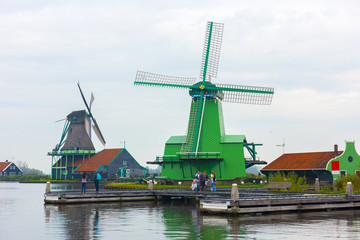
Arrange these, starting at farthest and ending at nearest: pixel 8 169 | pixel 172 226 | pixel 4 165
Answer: pixel 4 165
pixel 8 169
pixel 172 226

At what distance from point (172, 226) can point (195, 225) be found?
38.8 inches

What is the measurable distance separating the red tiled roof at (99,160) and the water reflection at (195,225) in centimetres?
7418

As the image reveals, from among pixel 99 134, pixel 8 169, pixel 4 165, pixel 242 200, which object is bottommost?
pixel 242 200

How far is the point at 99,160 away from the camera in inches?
4031

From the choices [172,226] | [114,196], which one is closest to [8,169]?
[114,196]

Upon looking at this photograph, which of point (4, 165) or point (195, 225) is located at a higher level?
point (4, 165)

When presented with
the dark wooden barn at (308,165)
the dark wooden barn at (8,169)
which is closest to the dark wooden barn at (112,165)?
the dark wooden barn at (8,169)

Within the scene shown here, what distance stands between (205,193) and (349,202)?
9.37 metres

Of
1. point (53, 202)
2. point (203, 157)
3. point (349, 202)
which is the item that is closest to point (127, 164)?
point (203, 157)

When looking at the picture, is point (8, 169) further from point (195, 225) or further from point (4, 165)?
point (195, 225)

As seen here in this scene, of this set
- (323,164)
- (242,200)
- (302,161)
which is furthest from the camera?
(302,161)

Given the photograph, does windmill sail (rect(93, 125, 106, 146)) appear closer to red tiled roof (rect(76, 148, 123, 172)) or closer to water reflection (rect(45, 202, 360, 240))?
red tiled roof (rect(76, 148, 123, 172))

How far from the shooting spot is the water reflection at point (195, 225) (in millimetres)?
17844

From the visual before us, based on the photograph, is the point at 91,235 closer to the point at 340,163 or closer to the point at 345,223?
the point at 345,223
